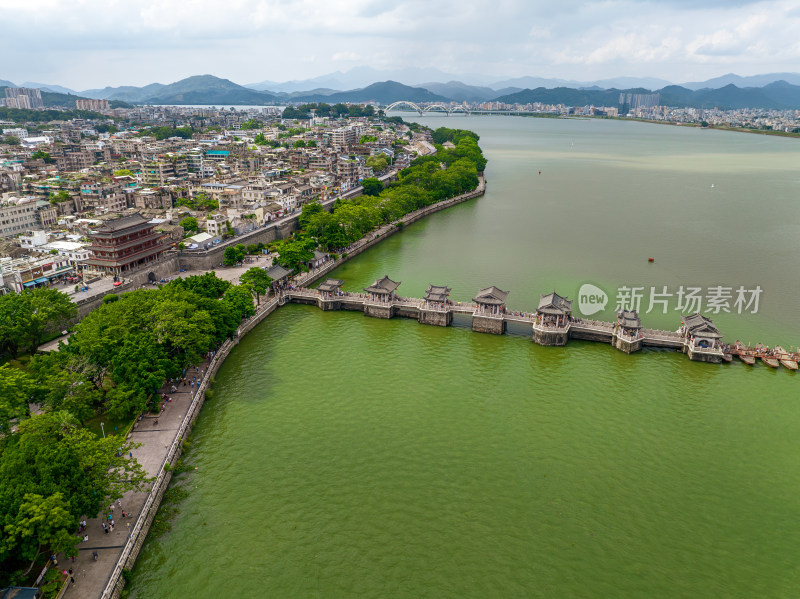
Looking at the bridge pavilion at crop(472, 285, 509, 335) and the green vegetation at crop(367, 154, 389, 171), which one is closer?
the bridge pavilion at crop(472, 285, 509, 335)

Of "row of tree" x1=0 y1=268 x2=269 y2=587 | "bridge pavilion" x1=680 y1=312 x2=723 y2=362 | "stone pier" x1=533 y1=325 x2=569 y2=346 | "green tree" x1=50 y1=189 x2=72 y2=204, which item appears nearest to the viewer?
"row of tree" x1=0 y1=268 x2=269 y2=587

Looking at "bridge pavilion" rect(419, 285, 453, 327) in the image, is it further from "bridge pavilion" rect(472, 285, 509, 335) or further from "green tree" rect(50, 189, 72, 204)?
"green tree" rect(50, 189, 72, 204)

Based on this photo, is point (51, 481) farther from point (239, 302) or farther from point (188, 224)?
point (188, 224)

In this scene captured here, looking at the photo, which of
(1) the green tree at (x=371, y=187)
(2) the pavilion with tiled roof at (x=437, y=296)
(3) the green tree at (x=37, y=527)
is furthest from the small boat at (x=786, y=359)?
(1) the green tree at (x=371, y=187)

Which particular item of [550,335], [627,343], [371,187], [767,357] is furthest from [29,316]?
[371,187]

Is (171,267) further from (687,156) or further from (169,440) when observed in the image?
(687,156)

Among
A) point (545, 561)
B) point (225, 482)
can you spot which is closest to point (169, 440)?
point (225, 482)

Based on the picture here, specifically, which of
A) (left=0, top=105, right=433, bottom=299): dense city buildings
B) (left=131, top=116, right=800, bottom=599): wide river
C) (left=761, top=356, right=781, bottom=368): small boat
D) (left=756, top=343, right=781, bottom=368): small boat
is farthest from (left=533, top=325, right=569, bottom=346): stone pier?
(left=0, top=105, right=433, bottom=299): dense city buildings
